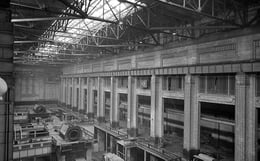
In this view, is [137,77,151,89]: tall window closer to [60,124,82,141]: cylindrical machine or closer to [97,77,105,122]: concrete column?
[60,124,82,141]: cylindrical machine

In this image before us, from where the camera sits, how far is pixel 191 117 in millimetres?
15078

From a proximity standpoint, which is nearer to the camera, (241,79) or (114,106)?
(241,79)

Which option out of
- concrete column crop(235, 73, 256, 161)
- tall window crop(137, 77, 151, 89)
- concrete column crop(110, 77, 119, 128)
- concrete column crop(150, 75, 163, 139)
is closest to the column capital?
concrete column crop(235, 73, 256, 161)

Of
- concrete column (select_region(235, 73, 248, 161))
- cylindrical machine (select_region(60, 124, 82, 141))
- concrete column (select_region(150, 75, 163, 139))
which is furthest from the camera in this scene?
concrete column (select_region(150, 75, 163, 139))

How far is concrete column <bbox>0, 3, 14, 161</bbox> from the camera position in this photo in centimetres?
607

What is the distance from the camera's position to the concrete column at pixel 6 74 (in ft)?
19.9

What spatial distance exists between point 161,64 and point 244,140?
9697mm

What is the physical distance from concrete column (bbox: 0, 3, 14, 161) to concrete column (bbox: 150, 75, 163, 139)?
14227 mm

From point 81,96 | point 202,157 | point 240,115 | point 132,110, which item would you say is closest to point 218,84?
point 240,115

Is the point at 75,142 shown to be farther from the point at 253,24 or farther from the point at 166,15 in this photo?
the point at 253,24

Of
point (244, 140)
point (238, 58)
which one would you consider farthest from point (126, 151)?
point (238, 58)

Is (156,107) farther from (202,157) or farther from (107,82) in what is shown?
(107,82)

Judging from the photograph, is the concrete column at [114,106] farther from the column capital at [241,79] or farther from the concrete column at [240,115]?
the column capital at [241,79]

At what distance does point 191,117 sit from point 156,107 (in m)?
4.42
